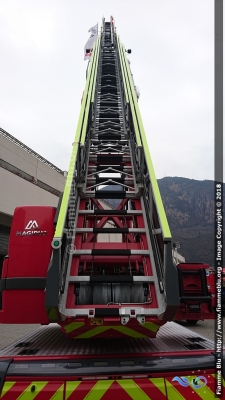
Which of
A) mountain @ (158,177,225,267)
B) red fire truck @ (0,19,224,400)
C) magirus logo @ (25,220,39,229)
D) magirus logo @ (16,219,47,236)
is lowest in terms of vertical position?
red fire truck @ (0,19,224,400)

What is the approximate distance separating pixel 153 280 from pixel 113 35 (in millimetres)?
14713

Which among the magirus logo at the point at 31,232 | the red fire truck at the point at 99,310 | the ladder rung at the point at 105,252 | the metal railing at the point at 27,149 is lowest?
the red fire truck at the point at 99,310

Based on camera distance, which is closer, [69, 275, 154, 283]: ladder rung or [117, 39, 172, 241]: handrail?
[117, 39, 172, 241]: handrail

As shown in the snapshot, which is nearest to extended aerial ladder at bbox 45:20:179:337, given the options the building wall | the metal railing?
the building wall

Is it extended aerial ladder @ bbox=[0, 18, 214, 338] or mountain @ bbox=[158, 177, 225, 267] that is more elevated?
mountain @ bbox=[158, 177, 225, 267]

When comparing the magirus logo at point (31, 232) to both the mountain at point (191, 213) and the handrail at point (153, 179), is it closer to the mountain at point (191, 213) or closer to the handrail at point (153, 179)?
the handrail at point (153, 179)

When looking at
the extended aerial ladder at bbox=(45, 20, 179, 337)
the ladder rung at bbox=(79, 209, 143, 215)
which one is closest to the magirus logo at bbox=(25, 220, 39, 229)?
the extended aerial ladder at bbox=(45, 20, 179, 337)

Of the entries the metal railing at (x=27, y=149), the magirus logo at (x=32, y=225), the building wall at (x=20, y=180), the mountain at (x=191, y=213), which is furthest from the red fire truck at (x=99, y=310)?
the mountain at (x=191, y=213)

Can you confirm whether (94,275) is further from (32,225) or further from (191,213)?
(191,213)

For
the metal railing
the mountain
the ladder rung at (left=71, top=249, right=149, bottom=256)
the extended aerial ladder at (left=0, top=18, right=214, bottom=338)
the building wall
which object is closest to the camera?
the extended aerial ladder at (left=0, top=18, right=214, bottom=338)

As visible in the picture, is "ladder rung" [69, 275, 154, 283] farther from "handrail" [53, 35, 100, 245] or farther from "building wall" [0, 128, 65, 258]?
"building wall" [0, 128, 65, 258]

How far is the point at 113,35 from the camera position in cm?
1521

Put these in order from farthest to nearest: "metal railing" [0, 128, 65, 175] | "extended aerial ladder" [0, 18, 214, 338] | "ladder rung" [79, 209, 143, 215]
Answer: "metal railing" [0, 128, 65, 175] < "ladder rung" [79, 209, 143, 215] < "extended aerial ladder" [0, 18, 214, 338]

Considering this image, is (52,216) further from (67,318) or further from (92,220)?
(92,220)
